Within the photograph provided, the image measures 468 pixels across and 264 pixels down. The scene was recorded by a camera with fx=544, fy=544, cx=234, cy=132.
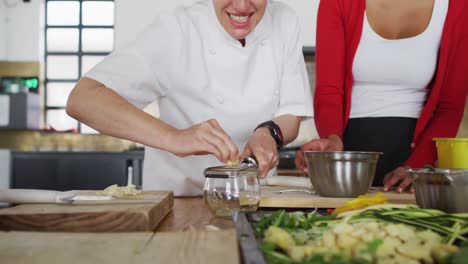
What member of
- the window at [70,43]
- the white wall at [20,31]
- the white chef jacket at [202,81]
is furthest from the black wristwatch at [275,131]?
the white wall at [20,31]

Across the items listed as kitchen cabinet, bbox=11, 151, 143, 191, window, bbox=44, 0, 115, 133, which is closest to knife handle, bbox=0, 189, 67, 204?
kitchen cabinet, bbox=11, 151, 143, 191

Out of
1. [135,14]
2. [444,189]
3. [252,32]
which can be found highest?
[135,14]

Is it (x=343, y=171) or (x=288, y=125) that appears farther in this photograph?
(x=288, y=125)

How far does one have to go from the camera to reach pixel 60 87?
604cm

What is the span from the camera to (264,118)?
1900 millimetres

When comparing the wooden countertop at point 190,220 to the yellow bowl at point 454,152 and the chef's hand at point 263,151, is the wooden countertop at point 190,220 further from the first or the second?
the yellow bowl at point 454,152

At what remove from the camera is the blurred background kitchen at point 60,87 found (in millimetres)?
5082

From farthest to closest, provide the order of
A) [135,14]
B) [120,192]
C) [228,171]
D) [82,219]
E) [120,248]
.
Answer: [135,14]
[120,192]
[228,171]
[82,219]
[120,248]

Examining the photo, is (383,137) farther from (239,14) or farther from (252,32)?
(239,14)

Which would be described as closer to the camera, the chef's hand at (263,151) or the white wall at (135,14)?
the chef's hand at (263,151)

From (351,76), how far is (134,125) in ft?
2.91

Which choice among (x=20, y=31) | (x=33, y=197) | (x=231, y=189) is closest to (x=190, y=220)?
(x=231, y=189)

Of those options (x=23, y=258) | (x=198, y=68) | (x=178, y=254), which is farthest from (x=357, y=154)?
(x=23, y=258)

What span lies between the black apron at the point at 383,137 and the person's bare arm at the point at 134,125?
0.81 metres
